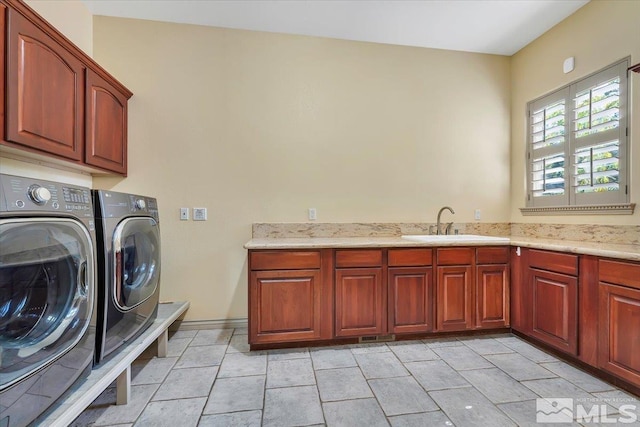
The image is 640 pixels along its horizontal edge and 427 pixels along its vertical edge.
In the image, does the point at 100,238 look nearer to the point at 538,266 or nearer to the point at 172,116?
the point at 172,116

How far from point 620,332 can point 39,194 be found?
122 inches

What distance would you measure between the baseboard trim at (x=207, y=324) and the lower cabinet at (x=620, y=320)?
2739mm

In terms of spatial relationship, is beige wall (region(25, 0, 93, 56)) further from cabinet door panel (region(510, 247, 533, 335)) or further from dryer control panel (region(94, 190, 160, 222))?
cabinet door panel (region(510, 247, 533, 335))

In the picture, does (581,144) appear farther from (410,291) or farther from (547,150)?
(410,291)

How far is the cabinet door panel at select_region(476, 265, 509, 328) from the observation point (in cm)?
259

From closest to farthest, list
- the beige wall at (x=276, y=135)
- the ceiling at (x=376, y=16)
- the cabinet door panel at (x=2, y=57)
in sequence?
the cabinet door panel at (x=2, y=57), the ceiling at (x=376, y=16), the beige wall at (x=276, y=135)

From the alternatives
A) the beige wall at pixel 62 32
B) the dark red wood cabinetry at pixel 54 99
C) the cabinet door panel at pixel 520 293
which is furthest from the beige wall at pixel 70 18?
the cabinet door panel at pixel 520 293

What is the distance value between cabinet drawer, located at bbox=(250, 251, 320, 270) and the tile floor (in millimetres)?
679

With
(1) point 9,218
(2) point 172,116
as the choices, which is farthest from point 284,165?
(1) point 9,218

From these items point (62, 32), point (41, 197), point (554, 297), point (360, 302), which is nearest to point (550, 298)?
point (554, 297)

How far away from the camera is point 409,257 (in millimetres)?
2475

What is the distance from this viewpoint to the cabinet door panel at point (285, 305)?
2285 mm

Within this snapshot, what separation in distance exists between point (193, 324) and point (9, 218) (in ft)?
6.73

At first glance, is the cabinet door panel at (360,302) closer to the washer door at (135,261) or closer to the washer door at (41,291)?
the washer door at (135,261)
